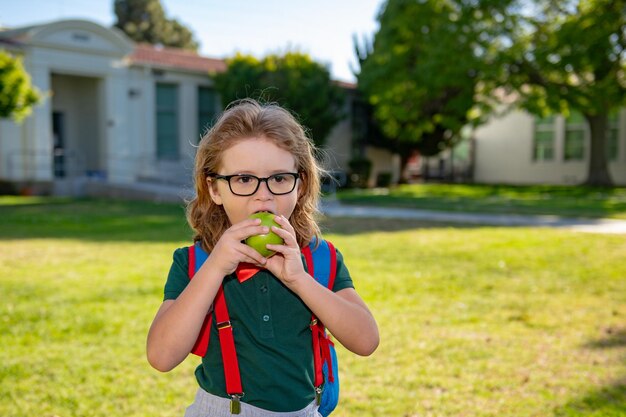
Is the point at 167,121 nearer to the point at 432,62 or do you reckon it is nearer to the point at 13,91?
the point at 13,91

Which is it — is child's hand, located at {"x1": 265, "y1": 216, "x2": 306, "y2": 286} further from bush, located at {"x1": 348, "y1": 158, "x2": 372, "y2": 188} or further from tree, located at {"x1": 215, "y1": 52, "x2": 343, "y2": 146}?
bush, located at {"x1": 348, "y1": 158, "x2": 372, "y2": 188}

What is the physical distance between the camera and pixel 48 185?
2084 centimetres

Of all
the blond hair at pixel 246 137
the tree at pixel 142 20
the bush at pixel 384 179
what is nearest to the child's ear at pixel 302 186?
the blond hair at pixel 246 137

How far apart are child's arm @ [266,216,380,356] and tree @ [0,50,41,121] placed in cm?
1547

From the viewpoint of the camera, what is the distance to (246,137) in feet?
6.23

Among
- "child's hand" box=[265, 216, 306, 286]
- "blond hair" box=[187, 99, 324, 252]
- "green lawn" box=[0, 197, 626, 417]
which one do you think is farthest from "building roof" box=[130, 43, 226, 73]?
"child's hand" box=[265, 216, 306, 286]

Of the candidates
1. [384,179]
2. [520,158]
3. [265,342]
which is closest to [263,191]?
[265,342]

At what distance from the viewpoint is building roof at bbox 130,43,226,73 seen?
76.8ft

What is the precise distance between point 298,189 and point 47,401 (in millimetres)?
2179

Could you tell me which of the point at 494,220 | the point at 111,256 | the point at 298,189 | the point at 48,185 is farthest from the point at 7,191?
the point at 298,189

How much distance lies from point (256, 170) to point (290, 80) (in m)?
22.9

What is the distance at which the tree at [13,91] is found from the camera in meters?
15.1

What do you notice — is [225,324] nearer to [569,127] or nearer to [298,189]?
[298,189]

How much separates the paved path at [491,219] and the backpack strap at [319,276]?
8.39 m
